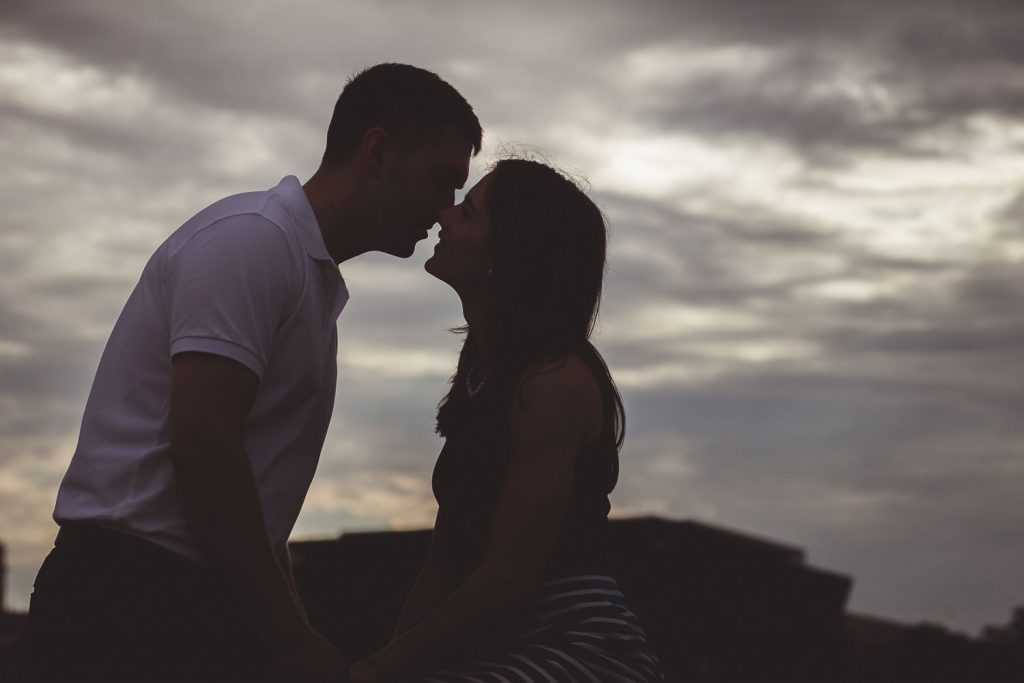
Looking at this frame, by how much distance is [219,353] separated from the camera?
2.79 metres

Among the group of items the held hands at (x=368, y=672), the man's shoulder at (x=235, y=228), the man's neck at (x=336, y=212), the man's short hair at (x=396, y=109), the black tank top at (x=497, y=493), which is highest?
the man's short hair at (x=396, y=109)

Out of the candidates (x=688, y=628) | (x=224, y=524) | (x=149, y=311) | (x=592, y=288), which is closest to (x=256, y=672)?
(x=224, y=524)

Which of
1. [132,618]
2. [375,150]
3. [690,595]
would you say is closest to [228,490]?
[132,618]

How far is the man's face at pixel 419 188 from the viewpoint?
381 cm

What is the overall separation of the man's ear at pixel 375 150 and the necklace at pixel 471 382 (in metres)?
0.76

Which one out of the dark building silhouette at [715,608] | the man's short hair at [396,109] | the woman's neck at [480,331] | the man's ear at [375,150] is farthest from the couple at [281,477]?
the dark building silhouette at [715,608]

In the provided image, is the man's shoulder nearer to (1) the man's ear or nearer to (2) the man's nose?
(1) the man's ear

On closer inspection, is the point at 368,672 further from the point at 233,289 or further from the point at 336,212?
the point at 336,212

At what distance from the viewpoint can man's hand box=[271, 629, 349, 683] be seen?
285cm

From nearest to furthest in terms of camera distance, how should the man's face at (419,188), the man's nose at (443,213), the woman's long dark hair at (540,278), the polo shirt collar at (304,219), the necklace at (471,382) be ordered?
1. the polo shirt collar at (304,219)
2. the woman's long dark hair at (540,278)
3. the necklace at (471,382)
4. the man's face at (419,188)
5. the man's nose at (443,213)

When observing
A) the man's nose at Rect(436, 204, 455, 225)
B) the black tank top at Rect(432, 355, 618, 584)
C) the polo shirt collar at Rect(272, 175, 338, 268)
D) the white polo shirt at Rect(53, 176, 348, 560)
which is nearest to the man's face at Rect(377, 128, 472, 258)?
the man's nose at Rect(436, 204, 455, 225)

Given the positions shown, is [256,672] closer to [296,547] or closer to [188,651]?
[188,651]

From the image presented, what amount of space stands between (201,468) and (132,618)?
48cm

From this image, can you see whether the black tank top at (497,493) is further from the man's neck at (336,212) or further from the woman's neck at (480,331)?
the man's neck at (336,212)
